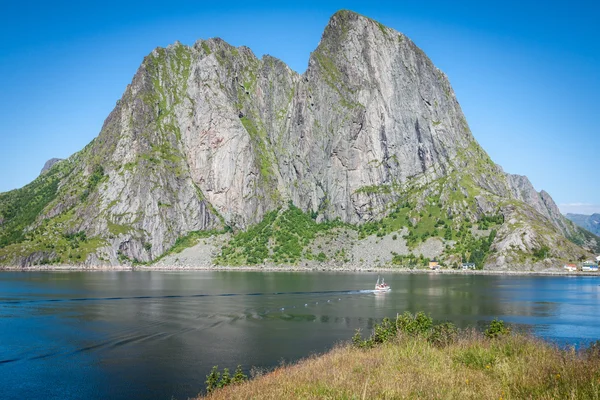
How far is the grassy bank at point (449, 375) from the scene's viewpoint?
18.0m

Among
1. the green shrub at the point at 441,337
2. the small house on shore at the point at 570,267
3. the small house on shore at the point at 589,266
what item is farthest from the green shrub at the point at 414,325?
the small house on shore at the point at 589,266

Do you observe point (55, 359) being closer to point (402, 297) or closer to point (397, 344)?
point (397, 344)

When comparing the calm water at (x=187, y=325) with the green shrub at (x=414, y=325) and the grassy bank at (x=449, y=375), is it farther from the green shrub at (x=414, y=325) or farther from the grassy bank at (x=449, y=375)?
the grassy bank at (x=449, y=375)

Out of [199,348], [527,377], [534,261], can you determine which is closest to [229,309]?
[199,348]

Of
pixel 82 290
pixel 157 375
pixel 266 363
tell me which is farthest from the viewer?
pixel 82 290

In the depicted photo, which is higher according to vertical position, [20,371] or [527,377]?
[527,377]

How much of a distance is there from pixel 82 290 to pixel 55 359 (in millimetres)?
69837

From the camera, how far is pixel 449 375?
21469mm

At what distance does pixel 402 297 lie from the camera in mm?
99875

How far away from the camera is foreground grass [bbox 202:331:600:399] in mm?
18031

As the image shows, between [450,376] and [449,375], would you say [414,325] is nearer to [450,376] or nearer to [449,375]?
[449,375]

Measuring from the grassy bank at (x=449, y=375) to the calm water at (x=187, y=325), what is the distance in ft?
49.6

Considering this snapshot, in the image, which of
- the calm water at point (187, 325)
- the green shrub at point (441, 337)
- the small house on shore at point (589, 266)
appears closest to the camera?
the green shrub at point (441, 337)

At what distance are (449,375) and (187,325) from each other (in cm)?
4790
